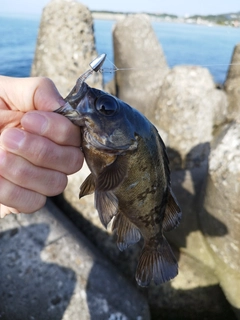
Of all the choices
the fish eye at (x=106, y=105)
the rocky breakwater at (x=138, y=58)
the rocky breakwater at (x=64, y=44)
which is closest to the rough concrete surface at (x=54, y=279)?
the fish eye at (x=106, y=105)

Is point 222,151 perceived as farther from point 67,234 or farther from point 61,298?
point 61,298

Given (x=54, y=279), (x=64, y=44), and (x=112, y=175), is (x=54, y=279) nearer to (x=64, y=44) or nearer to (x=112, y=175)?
(x=112, y=175)

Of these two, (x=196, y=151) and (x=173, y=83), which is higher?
(x=173, y=83)

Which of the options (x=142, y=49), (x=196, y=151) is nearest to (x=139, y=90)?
(x=142, y=49)

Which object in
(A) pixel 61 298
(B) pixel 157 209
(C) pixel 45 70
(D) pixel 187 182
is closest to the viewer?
(B) pixel 157 209

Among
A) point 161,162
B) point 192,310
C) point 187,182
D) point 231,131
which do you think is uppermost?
point 161,162

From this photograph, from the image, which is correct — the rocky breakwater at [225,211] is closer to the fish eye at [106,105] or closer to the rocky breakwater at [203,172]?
the rocky breakwater at [203,172]
